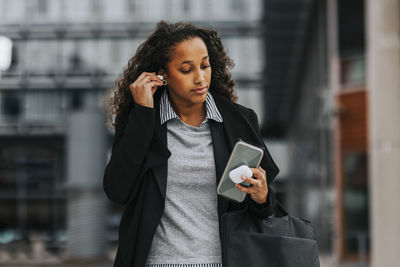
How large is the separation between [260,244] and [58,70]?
2678 centimetres

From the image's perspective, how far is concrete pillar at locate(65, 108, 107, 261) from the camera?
33.3 ft

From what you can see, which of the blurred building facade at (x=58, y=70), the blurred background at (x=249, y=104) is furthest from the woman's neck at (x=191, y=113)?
the blurred building facade at (x=58, y=70)

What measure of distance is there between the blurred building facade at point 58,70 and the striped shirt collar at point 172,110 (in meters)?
24.4

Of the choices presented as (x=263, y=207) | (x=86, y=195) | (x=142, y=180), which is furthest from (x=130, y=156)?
(x=86, y=195)

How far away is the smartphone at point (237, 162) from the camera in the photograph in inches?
81.4

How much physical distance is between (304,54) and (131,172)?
67.3 feet

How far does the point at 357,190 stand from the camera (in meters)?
14.0

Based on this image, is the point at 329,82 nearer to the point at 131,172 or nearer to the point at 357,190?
the point at 357,190

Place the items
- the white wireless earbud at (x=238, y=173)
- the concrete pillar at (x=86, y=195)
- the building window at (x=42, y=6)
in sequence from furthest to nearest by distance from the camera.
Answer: the building window at (x=42, y=6), the concrete pillar at (x=86, y=195), the white wireless earbud at (x=238, y=173)

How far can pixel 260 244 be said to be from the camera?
2174 millimetres

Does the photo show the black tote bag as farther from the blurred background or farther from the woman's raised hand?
the blurred background

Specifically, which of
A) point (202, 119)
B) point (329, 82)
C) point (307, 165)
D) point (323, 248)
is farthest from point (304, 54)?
point (202, 119)

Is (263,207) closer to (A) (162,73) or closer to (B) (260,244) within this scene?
(B) (260,244)

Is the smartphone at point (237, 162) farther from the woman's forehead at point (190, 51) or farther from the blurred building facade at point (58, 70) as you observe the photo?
the blurred building facade at point (58, 70)
